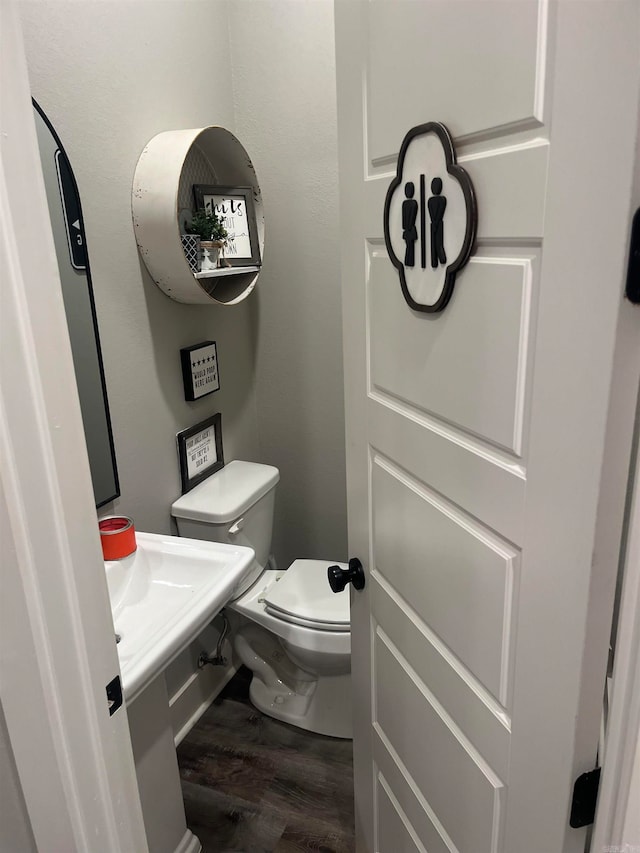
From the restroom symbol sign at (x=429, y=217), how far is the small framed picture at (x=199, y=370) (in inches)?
43.2

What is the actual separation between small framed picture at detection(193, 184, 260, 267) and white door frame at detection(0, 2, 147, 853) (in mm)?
1256

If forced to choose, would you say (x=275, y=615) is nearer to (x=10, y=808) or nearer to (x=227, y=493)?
(x=227, y=493)

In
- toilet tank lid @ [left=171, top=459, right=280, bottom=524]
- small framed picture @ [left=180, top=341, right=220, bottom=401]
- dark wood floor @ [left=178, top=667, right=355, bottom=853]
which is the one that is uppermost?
small framed picture @ [left=180, top=341, right=220, bottom=401]

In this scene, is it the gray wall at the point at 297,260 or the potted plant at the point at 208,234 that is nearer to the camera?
the potted plant at the point at 208,234

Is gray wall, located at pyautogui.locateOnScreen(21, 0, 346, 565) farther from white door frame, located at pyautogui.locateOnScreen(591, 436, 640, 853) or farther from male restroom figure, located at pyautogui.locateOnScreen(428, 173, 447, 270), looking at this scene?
white door frame, located at pyautogui.locateOnScreen(591, 436, 640, 853)

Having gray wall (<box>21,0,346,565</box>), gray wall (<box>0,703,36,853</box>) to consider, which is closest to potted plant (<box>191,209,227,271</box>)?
gray wall (<box>21,0,346,565</box>)

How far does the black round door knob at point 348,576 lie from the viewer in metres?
1.25

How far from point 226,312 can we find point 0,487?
1540 mm

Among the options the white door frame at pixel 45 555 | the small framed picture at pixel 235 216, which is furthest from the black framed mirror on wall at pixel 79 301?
the white door frame at pixel 45 555

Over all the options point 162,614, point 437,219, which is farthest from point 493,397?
point 162,614

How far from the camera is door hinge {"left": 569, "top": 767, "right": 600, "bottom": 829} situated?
0.70 metres

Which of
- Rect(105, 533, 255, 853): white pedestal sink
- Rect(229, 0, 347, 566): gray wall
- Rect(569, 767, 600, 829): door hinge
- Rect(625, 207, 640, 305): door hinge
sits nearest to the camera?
Rect(625, 207, 640, 305): door hinge

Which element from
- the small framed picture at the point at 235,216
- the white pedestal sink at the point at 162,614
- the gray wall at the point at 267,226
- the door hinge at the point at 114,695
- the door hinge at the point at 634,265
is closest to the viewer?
the door hinge at the point at 634,265

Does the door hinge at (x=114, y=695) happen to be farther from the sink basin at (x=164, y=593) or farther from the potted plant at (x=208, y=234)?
the potted plant at (x=208, y=234)
